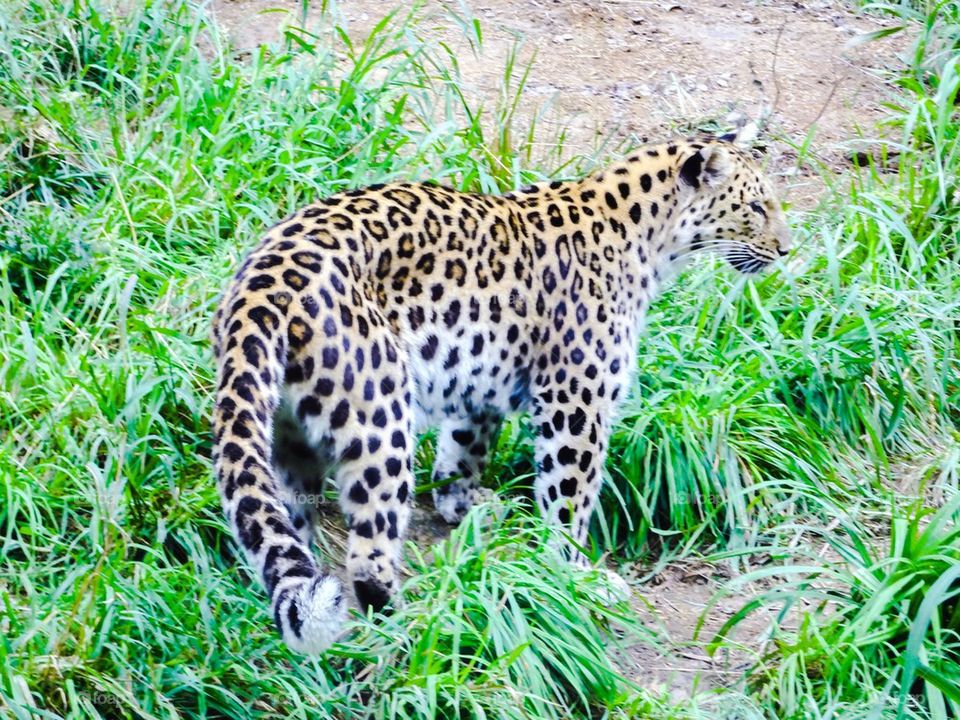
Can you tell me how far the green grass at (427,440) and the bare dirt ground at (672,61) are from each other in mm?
264

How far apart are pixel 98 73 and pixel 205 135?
3.41ft

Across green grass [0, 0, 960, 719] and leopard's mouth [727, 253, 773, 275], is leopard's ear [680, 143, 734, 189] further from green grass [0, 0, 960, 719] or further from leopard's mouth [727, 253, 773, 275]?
green grass [0, 0, 960, 719]

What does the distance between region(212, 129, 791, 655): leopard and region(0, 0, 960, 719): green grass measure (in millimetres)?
348

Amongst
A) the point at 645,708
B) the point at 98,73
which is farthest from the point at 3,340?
the point at 645,708

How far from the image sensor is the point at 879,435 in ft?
23.8

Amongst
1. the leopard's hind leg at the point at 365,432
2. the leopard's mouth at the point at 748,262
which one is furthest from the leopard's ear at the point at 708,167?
the leopard's hind leg at the point at 365,432

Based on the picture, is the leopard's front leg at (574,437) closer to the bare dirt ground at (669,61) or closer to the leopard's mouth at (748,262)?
the leopard's mouth at (748,262)

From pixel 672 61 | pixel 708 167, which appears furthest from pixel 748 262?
pixel 672 61

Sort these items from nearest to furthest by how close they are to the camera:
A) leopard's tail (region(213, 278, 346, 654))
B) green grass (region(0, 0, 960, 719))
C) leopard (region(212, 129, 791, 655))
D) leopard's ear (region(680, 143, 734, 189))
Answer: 1. leopard's tail (region(213, 278, 346, 654))
2. leopard (region(212, 129, 791, 655))
3. green grass (region(0, 0, 960, 719))
4. leopard's ear (region(680, 143, 734, 189))

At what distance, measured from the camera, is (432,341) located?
6027mm

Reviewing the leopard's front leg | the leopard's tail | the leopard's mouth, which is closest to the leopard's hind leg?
the leopard's tail

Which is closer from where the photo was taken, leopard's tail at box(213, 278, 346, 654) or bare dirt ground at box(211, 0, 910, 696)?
leopard's tail at box(213, 278, 346, 654)

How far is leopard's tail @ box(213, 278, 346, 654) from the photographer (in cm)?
450

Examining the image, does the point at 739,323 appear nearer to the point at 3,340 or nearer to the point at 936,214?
the point at 936,214
